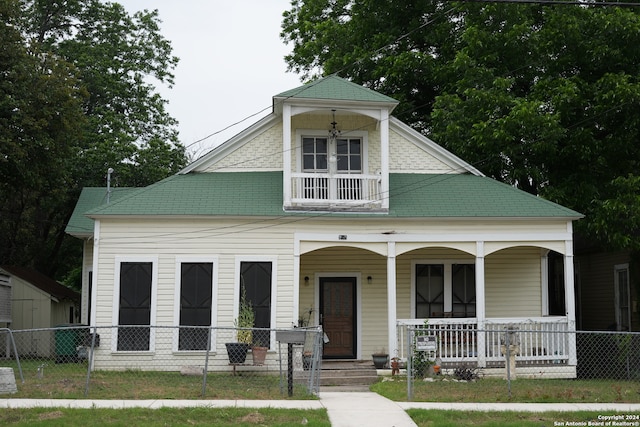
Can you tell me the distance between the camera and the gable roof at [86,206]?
22656 millimetres

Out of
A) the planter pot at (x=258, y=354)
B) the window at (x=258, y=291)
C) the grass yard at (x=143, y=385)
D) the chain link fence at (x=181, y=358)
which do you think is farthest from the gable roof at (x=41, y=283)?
the planter pot at (x=258, y=354)

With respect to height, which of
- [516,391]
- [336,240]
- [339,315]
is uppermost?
[336,240]

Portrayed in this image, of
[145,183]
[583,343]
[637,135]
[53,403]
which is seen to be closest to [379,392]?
[53,403]

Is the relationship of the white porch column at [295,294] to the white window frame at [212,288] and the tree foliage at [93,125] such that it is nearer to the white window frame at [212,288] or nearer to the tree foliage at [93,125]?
the white window frame at [212,288]

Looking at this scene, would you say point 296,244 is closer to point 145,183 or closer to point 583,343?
point 583,343

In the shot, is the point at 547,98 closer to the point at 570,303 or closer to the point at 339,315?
the point at 570,303

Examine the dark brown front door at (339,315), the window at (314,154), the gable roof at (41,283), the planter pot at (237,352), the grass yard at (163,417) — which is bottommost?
the grass yard at (163,417)

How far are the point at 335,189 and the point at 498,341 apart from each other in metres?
5.42

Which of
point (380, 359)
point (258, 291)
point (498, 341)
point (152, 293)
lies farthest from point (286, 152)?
point (498, 341)

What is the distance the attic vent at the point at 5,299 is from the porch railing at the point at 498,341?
14.3 metres

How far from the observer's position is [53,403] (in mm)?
11750

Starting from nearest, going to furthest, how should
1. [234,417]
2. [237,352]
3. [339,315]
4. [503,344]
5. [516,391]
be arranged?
[234,417]
[516,391]
[237,352]
[503,344]
[339,315]

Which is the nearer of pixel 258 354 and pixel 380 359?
pixel 258 354

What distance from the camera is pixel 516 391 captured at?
14188 millimetres
